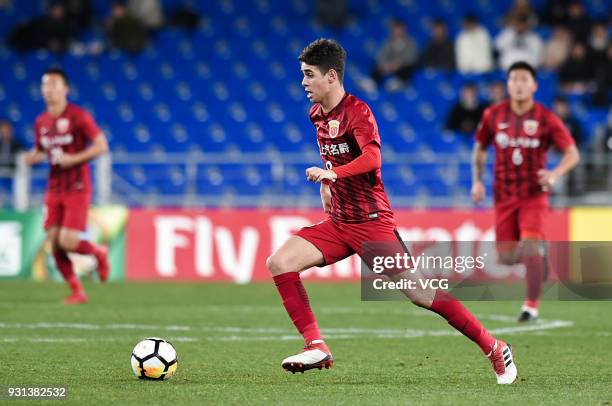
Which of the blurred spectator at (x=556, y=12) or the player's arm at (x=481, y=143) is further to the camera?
the blurred spectator at (x=556, y=12)

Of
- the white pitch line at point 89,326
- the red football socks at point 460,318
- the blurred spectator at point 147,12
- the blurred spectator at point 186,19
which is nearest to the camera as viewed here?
the red football socks at point 460,318

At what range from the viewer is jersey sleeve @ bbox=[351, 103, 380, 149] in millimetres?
6914

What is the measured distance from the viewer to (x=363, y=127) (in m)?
6.95

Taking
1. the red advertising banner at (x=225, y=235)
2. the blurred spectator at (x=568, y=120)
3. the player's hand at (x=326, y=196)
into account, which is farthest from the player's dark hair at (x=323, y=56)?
the blurred spectator at (x=568, y=120)

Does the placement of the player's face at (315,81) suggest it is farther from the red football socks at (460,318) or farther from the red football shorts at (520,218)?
the red football shorts at (520,218)

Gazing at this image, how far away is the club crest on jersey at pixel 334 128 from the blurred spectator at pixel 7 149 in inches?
473

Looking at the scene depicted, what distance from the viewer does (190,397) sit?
20.6ft

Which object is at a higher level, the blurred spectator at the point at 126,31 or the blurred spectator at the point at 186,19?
the blurred spectator at the point at 186,19

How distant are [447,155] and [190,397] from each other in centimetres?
1339

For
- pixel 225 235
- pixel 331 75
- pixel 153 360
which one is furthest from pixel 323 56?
pixel 225 235

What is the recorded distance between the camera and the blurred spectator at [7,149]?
18.4 m

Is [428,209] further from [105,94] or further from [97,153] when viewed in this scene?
[105,94]

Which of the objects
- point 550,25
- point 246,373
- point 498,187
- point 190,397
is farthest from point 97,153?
point 550,25

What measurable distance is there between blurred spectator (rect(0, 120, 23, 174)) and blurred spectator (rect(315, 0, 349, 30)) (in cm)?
680
